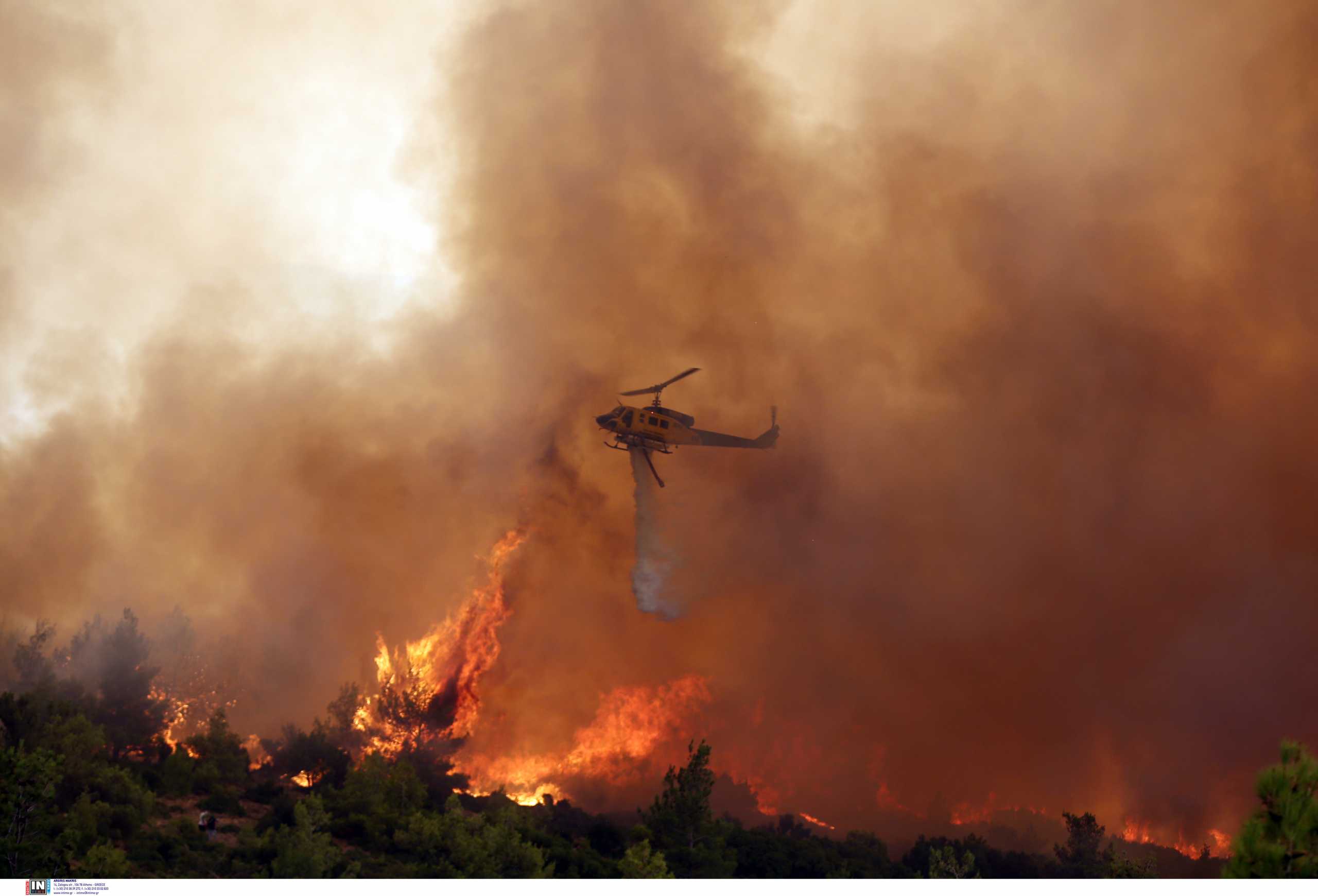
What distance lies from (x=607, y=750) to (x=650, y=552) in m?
15.1

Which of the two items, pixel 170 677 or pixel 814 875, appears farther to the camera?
pixel 170 677

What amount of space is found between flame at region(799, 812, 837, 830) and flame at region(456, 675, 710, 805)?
1123cm

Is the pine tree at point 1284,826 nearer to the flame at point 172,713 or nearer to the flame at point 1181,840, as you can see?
the flame at point 1181,840

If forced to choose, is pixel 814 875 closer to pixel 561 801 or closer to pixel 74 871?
pixel 561 801

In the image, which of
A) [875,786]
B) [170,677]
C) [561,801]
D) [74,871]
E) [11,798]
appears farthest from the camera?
[875,786]

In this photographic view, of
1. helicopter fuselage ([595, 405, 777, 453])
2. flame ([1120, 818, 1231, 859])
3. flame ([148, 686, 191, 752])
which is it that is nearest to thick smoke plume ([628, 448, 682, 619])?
helicopter fuselage ([595, 405, 777, 453])

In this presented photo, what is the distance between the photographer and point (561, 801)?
54812mm

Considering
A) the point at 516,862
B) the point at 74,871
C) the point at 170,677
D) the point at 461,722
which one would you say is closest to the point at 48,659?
the point at 170,677

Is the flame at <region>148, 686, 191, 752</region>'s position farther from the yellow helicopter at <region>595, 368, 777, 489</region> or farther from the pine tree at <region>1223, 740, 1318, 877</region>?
the pine tree at <region>1223, 740, 1318, 877</region>

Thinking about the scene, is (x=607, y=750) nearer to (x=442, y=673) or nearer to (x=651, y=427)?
(x=442, y=673)

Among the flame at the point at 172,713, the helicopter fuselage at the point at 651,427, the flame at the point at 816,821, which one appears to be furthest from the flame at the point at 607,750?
the helicopter fuselage at the point at 651,427

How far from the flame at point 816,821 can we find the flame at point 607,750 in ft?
36.9

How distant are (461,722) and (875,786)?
103ft

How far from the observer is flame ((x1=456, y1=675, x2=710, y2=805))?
61312 mm
